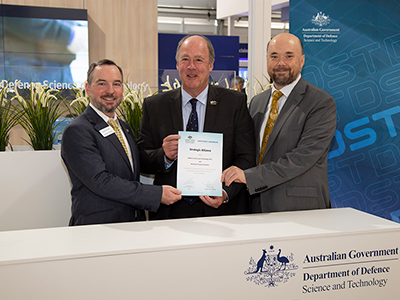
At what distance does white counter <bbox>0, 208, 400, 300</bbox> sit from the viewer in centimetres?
131

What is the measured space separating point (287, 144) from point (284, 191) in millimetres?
294

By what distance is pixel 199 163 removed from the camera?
186 cm

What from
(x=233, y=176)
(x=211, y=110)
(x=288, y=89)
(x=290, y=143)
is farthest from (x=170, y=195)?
(x=288, y=89)

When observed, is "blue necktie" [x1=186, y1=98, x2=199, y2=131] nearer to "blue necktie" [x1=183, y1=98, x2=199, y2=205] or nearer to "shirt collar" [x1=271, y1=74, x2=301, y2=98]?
"blue necktie" [x1=183, y1=98, x2=199, y2=205]

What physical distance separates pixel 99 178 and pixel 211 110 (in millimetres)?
804

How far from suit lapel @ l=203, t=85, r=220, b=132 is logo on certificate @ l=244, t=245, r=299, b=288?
924 mm

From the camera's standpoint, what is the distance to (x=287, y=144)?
7.11 ft

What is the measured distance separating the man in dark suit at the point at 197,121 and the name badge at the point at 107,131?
0.91 feet

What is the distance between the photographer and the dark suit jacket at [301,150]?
81.7 inches

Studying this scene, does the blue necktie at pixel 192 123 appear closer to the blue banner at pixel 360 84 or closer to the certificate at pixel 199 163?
the certificate at pixel 199 163

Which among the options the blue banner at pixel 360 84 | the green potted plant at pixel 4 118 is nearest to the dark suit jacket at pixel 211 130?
the green potted plant at pixel 4 118

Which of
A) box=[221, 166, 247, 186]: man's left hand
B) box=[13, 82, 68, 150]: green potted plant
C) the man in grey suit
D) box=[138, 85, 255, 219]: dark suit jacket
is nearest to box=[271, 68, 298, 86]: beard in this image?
the man in grey suit

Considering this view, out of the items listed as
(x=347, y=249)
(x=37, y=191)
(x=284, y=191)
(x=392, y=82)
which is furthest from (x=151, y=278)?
(x=392, y=82)

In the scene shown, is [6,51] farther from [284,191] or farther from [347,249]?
[347,249]
